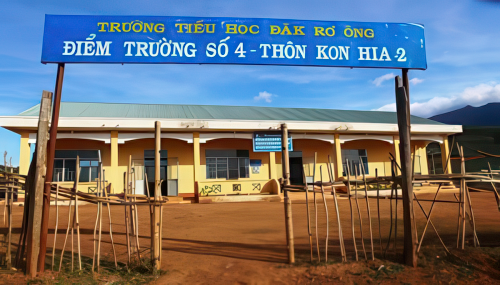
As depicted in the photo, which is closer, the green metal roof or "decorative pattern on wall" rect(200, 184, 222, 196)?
"decorative pattern on wall" rect(200, 184, 222, 196)

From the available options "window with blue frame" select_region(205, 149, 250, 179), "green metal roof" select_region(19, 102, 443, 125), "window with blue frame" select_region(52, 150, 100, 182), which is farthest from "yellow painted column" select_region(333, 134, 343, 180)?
"window with blue frame" select_region(52, 150, 100, 182)

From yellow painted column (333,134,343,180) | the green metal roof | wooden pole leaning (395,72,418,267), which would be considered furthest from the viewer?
yellow painted column (333,134,343,180)

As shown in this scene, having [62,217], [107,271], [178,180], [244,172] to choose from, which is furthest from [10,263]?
[244,172]

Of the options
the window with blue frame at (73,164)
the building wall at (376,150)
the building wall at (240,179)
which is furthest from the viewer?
the building wall at (376,150)

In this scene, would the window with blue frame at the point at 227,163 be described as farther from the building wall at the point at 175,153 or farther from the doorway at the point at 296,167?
the doorway at the point at 296,167

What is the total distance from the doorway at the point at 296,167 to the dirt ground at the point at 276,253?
900 cm

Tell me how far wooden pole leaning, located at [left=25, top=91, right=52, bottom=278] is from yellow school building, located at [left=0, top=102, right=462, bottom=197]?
9175mm

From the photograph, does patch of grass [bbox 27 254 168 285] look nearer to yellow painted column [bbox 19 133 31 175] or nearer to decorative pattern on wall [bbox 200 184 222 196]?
decorative pattern on wall [bbox 200 184 222 196]

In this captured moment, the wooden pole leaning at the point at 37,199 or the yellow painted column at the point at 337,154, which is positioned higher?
the yellow painted column at the point at 337,154

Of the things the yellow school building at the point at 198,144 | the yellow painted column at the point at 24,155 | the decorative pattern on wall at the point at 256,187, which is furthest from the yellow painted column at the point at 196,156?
the yellow painted column at the point at 24,155

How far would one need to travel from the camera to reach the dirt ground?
4.57 metres

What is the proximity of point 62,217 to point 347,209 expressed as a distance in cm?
810

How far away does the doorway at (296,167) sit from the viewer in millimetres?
18475

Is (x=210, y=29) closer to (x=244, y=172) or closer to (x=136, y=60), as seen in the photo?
(x=136, y=60)
